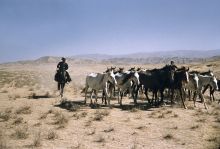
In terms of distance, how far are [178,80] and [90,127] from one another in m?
8.14

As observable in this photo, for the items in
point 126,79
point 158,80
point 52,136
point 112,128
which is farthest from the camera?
point 158,80

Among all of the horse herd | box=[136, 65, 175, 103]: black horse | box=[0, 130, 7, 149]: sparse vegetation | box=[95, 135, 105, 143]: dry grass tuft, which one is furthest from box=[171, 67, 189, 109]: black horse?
box=[0, 130, 7, 149]: sparse vegetation

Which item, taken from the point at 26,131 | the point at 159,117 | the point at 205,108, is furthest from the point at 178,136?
the point at 205,108

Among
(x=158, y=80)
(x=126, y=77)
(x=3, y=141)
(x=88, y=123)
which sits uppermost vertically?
(x=126, y=77)

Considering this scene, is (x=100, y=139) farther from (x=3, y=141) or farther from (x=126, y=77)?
(x=126, y=77)

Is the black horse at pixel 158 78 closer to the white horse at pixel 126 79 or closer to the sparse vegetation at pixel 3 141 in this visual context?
Result: the white horse at pixel 126 79

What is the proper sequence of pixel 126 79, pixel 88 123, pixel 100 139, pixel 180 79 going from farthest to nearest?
1. pixel 126 79
2. pixel 180 79
3. pixel 88 123
4. pixel 100 139

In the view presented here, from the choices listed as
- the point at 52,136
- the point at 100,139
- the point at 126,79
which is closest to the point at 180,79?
the point at 126,79

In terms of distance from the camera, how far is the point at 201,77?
20828 mm

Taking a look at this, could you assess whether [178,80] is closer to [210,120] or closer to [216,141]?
[210,120]

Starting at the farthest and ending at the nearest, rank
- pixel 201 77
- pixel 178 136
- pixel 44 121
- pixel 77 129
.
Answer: pixel 201 77 < pixel 44 121 < pixel 77 129 < pixel 178 136

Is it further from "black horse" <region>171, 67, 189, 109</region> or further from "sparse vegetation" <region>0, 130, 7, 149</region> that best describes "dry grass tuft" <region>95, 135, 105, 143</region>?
"black horse" <region>171, 67, 189, 109</region>

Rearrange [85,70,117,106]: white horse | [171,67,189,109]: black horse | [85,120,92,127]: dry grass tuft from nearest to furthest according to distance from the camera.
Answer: [85,120,92,127]: dry grass tuft, [85,70,117,106]: white horse, [171,67,189,109]: black horse

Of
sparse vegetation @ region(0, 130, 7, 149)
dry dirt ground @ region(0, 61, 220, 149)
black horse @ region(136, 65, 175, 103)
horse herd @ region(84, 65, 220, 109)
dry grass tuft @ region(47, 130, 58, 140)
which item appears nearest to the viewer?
sparse vegetation @ region(0, 130, 7, 149)
